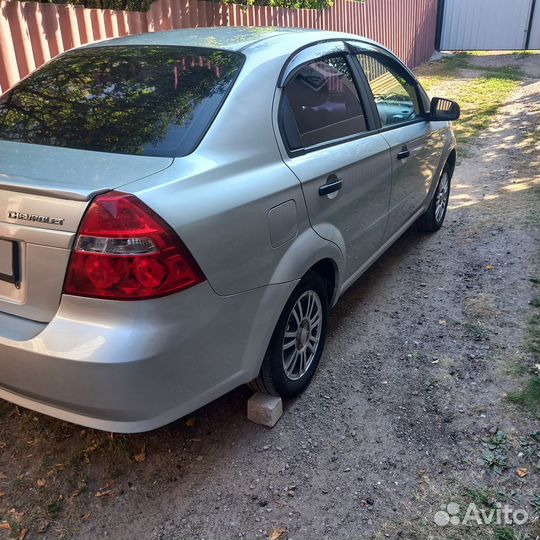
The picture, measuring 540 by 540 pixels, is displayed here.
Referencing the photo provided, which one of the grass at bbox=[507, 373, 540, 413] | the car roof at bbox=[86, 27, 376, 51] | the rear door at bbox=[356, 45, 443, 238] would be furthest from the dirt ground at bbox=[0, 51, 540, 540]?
the car roof at bbox=[86, 27, 376, 51]

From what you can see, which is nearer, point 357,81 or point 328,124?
point 328,124

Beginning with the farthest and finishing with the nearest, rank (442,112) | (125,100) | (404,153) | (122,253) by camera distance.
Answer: (442,112)
(404,153)
(125,100)
(122,253)

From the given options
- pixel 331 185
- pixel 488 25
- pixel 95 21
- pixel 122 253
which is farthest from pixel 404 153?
pixel 488 25

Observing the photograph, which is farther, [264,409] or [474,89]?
[474,89]

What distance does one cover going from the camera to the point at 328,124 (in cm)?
307

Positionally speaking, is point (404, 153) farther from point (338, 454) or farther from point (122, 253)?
point (122, 253)

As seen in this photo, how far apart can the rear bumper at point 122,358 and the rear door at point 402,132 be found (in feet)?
6.52

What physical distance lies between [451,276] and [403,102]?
4.68ft

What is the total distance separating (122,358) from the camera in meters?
1.94

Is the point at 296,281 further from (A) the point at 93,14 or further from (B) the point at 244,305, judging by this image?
(A) the point at 93,14

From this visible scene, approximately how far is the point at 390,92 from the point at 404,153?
0.50 m

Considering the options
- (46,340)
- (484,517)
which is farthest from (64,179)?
(484,517)

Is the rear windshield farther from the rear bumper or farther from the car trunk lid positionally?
the rear bumper

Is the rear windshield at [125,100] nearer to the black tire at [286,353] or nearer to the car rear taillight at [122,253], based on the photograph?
the car rear taillight at [122,253]
